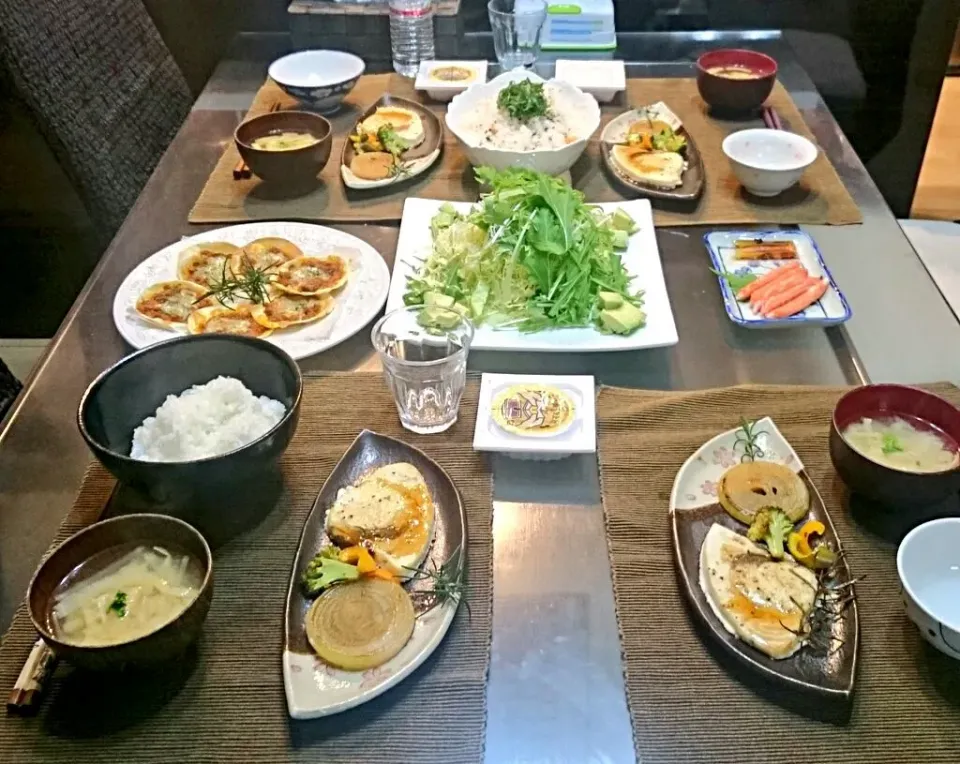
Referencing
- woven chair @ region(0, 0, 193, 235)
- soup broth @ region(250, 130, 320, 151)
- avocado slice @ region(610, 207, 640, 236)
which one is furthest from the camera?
woven chair @ region(0, 0, 193, 235)

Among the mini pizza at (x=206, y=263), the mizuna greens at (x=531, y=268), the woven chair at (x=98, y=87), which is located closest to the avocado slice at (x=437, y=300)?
the mizuna greens at (x=531, y=268)

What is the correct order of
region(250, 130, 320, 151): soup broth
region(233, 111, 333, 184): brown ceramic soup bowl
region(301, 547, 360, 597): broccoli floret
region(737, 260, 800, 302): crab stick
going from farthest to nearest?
region(250, 130, 320, 151): soup broth < region(233, 111, 333, 184): brown ceramic soup bowl < region(737, 260, 800, 302): crab stick < region(301, 547, 360, 597): broccoli floret

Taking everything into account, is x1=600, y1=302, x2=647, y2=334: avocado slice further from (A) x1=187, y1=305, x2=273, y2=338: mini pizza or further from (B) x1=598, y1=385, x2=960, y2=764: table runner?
(A) x1=187, y1=305, x2=273, y2=338: mini pizza

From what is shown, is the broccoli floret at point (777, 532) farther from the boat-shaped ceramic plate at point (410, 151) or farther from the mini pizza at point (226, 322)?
the boat-shaped ceramic plate at point (410, 151)

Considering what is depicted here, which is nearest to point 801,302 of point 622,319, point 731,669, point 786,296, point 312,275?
point 786,296

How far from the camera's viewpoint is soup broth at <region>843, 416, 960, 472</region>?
1.01 metres

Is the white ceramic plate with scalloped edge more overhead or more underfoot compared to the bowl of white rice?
more underfoot

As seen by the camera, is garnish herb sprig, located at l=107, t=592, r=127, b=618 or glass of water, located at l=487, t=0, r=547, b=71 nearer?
garnish herb sprig, located at l=107, t=592, r=127, b=618

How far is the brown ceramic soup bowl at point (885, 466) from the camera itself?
959 mm

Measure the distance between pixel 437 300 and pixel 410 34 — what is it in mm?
1108

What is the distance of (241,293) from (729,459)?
790mm

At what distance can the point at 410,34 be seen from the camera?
210cm

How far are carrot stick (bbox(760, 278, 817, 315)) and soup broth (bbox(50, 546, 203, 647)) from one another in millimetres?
900

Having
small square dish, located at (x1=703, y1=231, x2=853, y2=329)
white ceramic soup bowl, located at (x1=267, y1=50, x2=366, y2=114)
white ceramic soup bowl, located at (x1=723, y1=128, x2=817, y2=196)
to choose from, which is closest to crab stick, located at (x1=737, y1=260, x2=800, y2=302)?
small square dish, located at (x1=703, y1=231, x2=853, y2=329)
